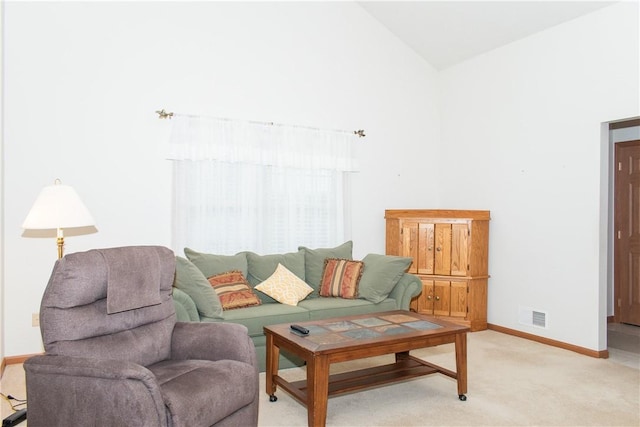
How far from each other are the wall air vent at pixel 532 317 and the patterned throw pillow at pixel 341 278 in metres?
1.82

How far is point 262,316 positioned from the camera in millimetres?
3775

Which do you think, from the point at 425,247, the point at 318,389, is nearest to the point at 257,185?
the point at 425,247

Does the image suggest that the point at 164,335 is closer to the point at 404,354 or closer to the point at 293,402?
the point at 293,402

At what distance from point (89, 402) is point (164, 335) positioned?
0.74 metres

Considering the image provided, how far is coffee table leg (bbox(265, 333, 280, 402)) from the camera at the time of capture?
323 cm

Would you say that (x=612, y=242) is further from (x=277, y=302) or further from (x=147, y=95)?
(x=147, y=95)

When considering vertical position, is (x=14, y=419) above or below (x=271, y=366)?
below

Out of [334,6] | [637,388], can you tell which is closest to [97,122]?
[334,6]

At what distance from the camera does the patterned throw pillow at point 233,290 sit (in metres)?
3.95

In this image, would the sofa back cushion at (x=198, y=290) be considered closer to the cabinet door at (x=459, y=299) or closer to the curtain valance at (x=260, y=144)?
the curtain valance at (x=260, y=144)

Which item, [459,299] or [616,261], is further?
[616,261]

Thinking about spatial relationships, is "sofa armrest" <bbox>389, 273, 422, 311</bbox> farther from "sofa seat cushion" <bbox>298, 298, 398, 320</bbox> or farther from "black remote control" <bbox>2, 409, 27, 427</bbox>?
"black remote control" <bbox>2, 409, 27, 427</bbox>

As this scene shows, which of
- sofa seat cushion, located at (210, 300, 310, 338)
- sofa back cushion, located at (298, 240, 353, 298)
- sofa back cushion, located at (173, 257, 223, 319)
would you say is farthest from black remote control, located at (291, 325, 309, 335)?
sofa back cushion, located at (298, 240, 353, 298)

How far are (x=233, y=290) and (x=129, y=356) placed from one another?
152 cm
